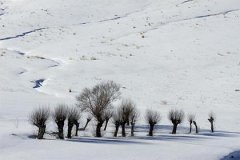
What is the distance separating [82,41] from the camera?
91.0 meters

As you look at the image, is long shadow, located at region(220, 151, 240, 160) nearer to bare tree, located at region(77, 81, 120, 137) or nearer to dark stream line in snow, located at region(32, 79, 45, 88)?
bare tree, located at region(77, 81, 120, 137)

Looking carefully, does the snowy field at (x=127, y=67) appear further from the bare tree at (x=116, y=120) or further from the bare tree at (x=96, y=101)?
the bare tree at (x=96, y=101)

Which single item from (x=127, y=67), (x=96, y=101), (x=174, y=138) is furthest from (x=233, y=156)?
(x=127, y=67)

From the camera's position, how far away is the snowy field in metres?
36.2

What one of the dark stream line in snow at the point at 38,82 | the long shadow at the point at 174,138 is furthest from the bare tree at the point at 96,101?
the dark stream line in snow at the point at 38,82

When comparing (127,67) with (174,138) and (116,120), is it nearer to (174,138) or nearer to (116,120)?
(116,120)

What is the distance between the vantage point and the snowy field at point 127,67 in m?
36.2

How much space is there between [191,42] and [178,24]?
9.47 metres

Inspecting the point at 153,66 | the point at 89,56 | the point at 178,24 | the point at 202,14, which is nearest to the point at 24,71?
the point at 89,56

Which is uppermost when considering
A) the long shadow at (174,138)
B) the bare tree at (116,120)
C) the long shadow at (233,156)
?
the bare tree at (116,120)

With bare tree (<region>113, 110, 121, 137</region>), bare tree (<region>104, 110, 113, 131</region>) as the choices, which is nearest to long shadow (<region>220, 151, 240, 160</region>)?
bare tree (<region>113, 110, 121, 137</region>)

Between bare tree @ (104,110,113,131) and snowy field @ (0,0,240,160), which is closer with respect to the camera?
snowy field @ (0,0,240,160)

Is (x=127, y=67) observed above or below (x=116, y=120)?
above

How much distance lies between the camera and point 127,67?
77188 millimetres
